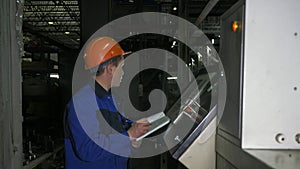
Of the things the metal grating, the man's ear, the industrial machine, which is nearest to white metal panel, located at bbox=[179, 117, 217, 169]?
the industrial machine

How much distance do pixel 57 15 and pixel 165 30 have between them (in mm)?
5946

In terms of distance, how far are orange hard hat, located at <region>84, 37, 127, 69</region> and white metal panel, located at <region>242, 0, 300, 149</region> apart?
73cm

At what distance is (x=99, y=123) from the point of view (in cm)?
123

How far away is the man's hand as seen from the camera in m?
1.22

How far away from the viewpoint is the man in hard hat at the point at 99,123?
1.21 m

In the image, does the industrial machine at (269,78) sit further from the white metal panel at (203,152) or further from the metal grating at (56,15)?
the metal grating at (56,15)

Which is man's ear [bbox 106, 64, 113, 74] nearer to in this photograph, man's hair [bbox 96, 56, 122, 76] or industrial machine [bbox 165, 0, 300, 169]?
man's hair [bbox 96, 56, 122, 76]

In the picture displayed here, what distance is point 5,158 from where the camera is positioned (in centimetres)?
101

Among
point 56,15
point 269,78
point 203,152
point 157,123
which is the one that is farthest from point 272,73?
point 56,15

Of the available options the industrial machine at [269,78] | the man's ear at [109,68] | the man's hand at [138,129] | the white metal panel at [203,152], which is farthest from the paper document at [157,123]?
the industrial machine at [269,78]

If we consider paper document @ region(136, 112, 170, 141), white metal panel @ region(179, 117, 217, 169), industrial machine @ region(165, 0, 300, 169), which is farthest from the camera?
paper document @ region(136, 112, 170, 141)

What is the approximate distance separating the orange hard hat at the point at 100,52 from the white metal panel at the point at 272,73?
73 cm

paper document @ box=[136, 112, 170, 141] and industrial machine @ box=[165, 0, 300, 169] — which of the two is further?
paper document @ box=[136, 112, 170, 141]

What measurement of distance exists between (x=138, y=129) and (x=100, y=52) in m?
0.43
